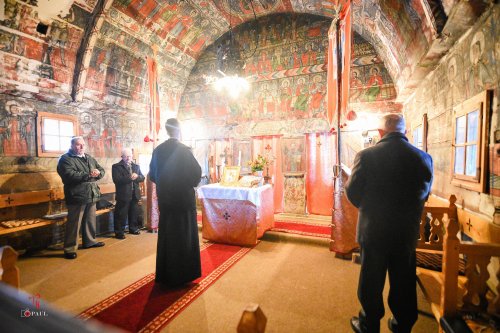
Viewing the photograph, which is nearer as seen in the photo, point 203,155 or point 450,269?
point 450,269

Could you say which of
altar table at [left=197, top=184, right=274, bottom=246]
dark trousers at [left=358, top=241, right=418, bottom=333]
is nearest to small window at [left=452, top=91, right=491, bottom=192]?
dark trousers at [left=358, top=241, right=418, bottom=333]

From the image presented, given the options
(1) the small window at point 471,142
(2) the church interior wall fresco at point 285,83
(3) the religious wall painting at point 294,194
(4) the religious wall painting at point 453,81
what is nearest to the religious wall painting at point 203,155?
(2) the church interior wall fresco at point 285,83

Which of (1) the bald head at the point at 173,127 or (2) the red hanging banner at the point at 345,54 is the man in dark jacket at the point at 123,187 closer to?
(1) the bald head at the point at 173,127

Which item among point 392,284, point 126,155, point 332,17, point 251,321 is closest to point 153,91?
point 126,155

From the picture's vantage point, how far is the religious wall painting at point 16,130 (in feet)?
18.0

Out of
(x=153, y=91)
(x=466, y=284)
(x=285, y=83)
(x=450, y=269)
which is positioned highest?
(x=285, y=83)

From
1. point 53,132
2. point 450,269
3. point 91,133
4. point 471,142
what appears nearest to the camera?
point 450,269

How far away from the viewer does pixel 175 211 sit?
374cm

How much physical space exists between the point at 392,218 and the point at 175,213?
280 cm

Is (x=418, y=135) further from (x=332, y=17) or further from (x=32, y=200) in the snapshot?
(x=32, y=200)

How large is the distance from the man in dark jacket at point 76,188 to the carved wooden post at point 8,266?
3665 millimetres

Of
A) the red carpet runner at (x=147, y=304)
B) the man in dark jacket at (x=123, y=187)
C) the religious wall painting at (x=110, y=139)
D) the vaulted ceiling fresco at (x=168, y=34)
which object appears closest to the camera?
the red carpet runner at (x=147, y=304)

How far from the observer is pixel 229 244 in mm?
5746

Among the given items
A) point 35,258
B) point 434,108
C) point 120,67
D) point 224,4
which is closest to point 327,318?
point 434,108
